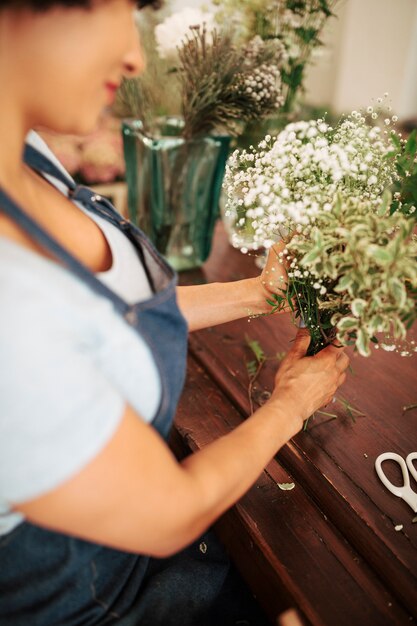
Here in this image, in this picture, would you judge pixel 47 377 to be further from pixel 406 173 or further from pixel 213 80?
pixel 213 80

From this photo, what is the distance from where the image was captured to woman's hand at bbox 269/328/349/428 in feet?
3.05

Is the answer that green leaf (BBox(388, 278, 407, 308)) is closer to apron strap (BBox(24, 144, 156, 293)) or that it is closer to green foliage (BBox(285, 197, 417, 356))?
green foliage (BBox(285, 197, 417, 356))

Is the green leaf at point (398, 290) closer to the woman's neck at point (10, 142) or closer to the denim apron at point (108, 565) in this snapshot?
the denim apron at point (108, 565)

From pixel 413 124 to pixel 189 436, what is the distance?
3.71 m

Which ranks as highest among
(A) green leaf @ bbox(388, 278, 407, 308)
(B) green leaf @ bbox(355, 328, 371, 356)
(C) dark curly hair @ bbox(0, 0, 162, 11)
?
(C) dark curly hair @ bbox(0, 0, 162, 11)

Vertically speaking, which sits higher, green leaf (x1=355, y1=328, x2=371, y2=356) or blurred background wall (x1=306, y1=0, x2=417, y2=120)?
blurred background wall (x1=306, y1=0, x2=417, y2=120)

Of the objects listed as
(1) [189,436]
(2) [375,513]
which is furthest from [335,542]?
(1) [189,436]

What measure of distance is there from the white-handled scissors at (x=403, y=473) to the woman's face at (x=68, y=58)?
2.92 ft

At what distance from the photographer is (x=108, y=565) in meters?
0.85

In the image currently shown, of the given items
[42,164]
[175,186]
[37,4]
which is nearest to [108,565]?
[42,164]

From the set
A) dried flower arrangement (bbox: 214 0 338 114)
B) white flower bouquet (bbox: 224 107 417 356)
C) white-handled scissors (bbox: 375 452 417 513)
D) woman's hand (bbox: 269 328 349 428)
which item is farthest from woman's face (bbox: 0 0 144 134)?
dried flower arrangement (bbox: 214 0 338 114)

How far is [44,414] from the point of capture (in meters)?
0.53

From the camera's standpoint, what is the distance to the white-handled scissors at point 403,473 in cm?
93

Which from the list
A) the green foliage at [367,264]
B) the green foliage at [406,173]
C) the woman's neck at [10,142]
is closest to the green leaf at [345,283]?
the green foliage at [367,264]
